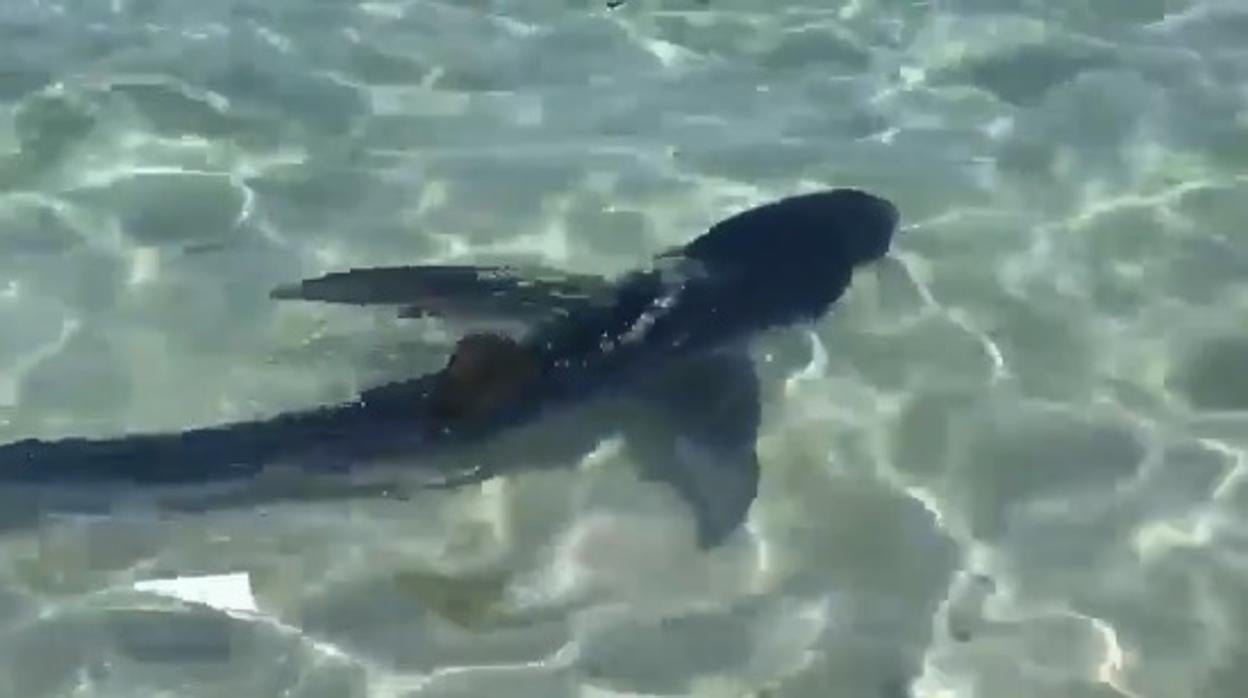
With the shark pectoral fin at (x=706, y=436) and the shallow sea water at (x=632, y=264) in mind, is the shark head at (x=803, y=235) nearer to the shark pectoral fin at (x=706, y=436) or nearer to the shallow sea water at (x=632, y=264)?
the shallow sea water at (x=632, y=264)

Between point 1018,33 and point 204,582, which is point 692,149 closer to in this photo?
point 1018,33

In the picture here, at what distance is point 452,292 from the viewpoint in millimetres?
7762

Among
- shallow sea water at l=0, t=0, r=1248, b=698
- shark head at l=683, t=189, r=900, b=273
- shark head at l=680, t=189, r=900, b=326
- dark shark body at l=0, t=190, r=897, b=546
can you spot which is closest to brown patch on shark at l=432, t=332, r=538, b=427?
dark shark body at l=0, t=190, r=897, b=546

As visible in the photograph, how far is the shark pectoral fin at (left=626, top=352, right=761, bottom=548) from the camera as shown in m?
6.80

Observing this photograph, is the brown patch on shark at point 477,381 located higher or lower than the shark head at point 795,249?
lower

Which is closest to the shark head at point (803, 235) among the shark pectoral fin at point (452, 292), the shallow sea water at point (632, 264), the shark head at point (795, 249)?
the shark head at point (795, 249)

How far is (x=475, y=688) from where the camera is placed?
5906 millimetres

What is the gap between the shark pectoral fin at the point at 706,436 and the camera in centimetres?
680

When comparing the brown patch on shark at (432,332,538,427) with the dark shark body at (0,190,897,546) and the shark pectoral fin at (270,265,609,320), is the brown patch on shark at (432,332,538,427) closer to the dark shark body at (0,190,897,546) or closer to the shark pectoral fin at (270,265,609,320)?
the dark shark body at (0,190,897,546)

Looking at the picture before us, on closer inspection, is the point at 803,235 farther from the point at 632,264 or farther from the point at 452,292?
the point at 452,292

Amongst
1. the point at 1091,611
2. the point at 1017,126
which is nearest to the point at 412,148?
the point at 1017,126

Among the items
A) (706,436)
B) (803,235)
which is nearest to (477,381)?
(706,436)

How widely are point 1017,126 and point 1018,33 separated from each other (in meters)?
1.38

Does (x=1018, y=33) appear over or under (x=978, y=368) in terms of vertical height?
over
